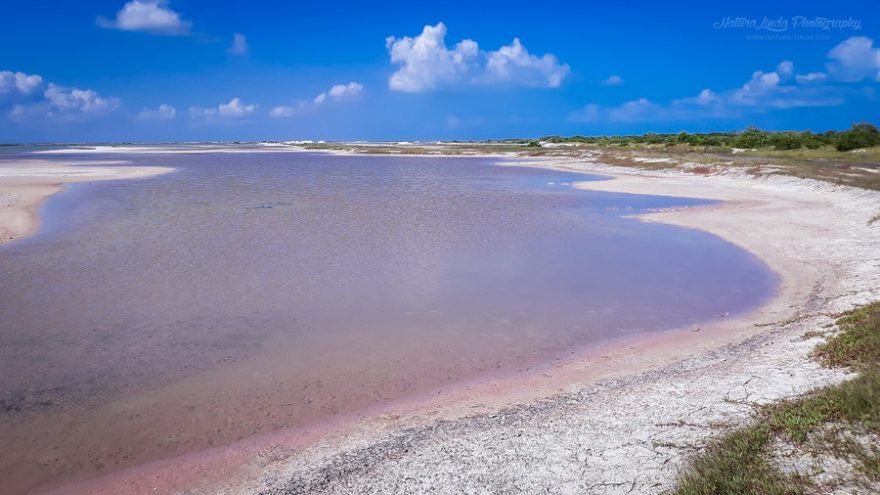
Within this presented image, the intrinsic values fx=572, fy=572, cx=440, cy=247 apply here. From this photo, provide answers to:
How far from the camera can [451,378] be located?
7.97 meters

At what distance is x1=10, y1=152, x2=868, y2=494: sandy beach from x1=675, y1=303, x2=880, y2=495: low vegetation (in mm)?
319

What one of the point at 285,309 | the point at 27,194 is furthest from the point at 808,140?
the point at 27,194

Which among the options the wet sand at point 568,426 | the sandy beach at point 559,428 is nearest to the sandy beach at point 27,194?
the sandy beach at point 559,428

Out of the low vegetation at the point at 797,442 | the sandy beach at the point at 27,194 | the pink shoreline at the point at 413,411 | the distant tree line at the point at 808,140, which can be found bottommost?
the pink shoreline at the point at 413,411

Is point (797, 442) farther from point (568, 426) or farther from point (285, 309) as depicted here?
point (285, 309)

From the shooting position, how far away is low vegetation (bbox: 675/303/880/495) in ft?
14.4

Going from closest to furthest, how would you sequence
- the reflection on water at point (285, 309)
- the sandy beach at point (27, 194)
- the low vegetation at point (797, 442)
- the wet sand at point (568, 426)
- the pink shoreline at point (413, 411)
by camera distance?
the low vegetation at point (797, 442), the wet sand at point (568, 426), the pink shoreline at point (413, 411), the reflection on water at point (285, 309), the sandy beach at point (27, 194)

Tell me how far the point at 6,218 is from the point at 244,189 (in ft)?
45.9

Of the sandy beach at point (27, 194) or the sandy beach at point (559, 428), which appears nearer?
the sandy beach at point (559, 428)

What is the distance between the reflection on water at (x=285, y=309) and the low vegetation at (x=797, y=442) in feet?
11.7

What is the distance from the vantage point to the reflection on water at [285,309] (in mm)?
7137

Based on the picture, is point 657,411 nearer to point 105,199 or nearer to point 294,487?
point 294,487

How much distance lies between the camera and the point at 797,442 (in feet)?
16.4

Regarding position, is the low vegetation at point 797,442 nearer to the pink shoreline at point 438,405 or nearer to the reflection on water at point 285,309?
the pink shoreline at point 438,405
